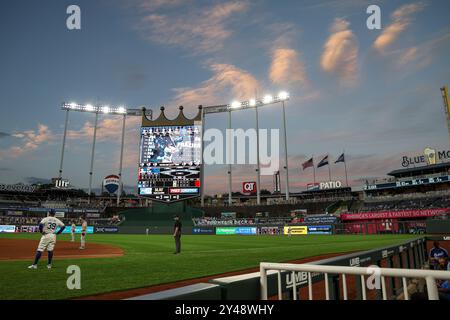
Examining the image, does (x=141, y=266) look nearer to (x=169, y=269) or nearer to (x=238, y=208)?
(x=169, y=269)

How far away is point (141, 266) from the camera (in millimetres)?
10695

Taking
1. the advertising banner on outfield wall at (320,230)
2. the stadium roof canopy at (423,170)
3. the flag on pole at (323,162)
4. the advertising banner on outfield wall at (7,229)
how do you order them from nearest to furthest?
the advertising banner on outfield wall at (320,230)
the advertising banner on outfield wall at (7,229)
the stadium roof canopy at (423,170)
the flag on pole at (323,162)

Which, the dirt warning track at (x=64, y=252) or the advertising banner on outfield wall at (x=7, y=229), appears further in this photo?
the advertising banner on outfield wall at (x=7, y=229)

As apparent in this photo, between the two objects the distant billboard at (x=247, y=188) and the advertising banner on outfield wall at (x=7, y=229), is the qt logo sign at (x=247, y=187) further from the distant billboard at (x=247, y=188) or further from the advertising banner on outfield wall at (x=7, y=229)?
the advertising banner on outfield wall at (x=7, y=229)

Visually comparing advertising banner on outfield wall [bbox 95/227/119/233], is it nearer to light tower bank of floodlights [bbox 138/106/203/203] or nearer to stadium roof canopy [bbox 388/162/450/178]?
light tower bank of floodlights [bbox 138/106/203/203]

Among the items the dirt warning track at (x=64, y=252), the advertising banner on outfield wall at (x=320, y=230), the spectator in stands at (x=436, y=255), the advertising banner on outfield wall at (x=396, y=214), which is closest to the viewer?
the spectator in stands at (x=436, y=255)

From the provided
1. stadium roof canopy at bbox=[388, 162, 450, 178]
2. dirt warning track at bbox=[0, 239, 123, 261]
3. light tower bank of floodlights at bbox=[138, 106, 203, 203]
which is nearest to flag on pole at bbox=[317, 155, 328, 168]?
stadium roof canopy at bbox=[388, 162, 450, 178]

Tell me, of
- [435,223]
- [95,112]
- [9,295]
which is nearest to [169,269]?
[9,295]

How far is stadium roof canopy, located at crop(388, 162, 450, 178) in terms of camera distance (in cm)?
6178

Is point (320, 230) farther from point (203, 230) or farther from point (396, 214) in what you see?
point (203, 230)

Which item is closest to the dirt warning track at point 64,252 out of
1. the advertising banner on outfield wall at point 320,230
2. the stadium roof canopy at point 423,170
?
the advertising banner on outfield wall at point 320,230

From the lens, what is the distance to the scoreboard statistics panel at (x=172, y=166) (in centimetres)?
3972

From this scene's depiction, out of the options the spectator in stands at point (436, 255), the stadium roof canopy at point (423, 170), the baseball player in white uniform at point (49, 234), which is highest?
the stadium roof canopy at point (423, 170)
